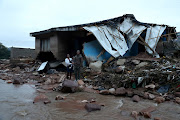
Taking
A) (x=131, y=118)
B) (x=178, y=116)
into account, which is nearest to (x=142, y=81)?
(x=178, y=116)

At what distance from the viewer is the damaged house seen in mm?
8375

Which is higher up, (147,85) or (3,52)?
(3,52)

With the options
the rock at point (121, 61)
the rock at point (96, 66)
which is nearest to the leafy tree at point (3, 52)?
the rock at point (96, 66)

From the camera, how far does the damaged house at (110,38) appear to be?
8.38 meters

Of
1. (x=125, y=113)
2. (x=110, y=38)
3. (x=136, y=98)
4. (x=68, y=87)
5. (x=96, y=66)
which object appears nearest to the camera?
(x=125, y=113)

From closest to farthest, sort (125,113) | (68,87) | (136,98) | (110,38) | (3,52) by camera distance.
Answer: (125,113), (136,98), (68,87), (110,38), (3,52)

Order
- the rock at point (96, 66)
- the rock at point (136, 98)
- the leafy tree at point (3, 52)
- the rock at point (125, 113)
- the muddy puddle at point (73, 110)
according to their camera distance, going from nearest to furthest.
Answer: the muddy puddle at point (73, 110)
the rock at point (125, 113)
the rock at point (136, 98)
the rock at point (96, 66)
the leafy tree at point (3, 52)

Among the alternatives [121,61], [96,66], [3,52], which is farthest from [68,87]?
[3,52]

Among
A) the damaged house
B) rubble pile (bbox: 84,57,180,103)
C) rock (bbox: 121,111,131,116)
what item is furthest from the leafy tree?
rock (bbox: 121,111,131,116)

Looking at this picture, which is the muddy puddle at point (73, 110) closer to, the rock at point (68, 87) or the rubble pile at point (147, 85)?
the rubble pile at point (147, 85)

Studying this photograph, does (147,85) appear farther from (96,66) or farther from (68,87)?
(96,66)

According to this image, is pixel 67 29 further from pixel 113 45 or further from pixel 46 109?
pixel 46 109

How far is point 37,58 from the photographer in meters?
12.1

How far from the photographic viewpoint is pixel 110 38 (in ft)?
27.9
